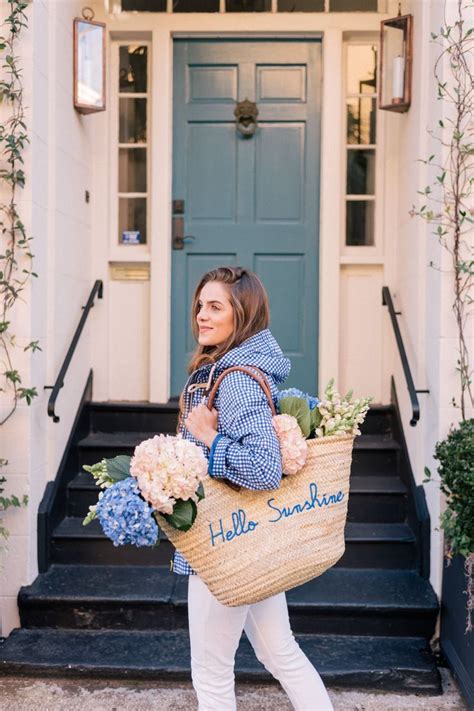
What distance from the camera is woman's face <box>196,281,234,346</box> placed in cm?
212

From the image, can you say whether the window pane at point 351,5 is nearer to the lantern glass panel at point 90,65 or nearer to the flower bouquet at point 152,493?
the lantern glass panel at point 90,65

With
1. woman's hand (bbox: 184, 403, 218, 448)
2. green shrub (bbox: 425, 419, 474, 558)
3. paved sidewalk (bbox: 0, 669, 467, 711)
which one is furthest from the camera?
paved sidewalk (bbox: 0, 669, 467, 711)

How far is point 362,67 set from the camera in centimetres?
453

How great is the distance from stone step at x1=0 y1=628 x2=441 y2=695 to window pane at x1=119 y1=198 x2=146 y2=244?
2.27 metres

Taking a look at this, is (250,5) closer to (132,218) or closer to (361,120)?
(361,120)

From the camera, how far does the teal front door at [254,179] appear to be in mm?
4551

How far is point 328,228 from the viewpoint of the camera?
4461mm

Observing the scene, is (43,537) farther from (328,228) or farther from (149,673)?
(328,228)

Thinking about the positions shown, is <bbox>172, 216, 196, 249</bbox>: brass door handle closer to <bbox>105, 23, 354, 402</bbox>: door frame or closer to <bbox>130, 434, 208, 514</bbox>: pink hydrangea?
<bbox>105, 23, 354, 402</bbox>: door frame

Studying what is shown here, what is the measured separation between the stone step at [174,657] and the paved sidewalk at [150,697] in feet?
0.11

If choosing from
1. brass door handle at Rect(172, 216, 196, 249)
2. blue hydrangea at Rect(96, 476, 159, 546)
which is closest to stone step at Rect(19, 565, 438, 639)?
blue hydrangea at Rect(96, 476, 159, 546)

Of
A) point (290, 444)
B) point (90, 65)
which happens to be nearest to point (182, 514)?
point (290, 444)

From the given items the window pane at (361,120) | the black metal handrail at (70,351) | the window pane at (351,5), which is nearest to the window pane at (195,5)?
the window pane at (351,5)

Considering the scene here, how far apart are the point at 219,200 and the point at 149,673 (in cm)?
266
